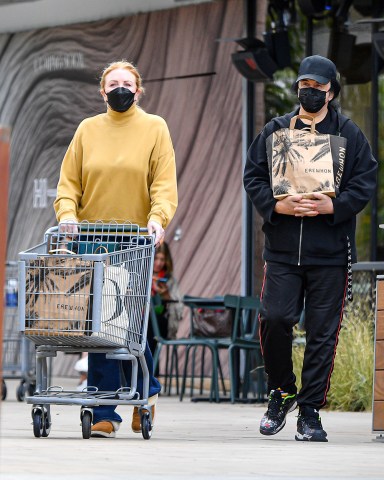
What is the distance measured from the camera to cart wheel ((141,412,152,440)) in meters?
7.86

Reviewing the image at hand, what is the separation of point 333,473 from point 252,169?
9.35 feet

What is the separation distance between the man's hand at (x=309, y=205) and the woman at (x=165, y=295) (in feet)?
20.7

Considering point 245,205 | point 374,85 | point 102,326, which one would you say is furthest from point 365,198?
point 245,205

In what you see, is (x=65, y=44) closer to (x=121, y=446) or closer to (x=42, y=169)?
(x=42, y=169)

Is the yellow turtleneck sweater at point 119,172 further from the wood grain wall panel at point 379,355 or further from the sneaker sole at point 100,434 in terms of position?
the wood grain wall panel at point 379,355

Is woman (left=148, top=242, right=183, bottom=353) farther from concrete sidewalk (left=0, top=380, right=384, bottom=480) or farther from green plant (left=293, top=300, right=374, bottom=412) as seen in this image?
concrete sidewalk (left=0, top=380, right=384, bottom=480)

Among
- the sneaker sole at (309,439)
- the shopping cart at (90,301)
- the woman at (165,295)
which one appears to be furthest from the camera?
the woman at (165,295)

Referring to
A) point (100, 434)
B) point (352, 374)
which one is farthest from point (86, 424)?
point (352, 374)

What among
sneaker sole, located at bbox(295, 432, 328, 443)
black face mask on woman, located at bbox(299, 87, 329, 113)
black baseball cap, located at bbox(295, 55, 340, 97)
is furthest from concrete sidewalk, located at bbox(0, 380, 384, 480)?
black baseball cap, located at bbox(295, 55, 340, 97)

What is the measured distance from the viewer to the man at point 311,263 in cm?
801

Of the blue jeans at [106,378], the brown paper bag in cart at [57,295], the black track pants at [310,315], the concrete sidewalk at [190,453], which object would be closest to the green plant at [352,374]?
the concrete sidewalk at [190,453]

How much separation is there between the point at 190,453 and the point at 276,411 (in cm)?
147

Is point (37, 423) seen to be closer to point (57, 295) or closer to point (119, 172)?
point (57, 295)

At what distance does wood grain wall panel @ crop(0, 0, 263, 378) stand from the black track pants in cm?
805
